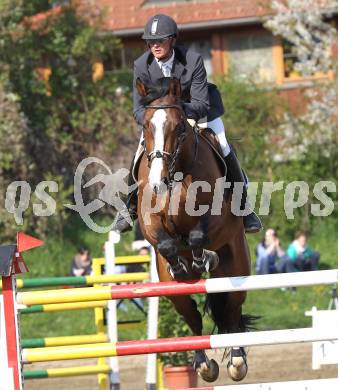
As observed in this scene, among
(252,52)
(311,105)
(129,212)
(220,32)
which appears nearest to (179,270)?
(129,212)

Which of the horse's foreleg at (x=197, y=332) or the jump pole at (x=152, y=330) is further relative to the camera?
the jump pole at (x=152, y=330)

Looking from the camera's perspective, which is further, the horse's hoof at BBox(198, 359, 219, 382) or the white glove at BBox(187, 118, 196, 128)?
the horse's hoof at BBox(198, 359, 219, 382)

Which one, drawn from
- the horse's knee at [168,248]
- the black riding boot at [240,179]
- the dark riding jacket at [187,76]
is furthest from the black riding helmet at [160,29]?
the horse's knee at [168,248]

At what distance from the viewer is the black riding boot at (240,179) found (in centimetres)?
707

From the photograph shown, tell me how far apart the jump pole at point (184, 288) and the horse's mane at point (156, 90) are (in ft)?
3.68

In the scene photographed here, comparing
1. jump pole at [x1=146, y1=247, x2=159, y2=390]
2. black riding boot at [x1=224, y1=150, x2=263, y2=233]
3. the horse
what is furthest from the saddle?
jump pole at [x1=146, y1=247, x2=159, y2=390]

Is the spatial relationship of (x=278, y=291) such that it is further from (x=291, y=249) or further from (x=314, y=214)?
(x=314, y=214)

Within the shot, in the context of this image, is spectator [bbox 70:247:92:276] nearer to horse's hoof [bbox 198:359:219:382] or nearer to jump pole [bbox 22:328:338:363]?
horse's hoof [bbox 198:359:219:382]

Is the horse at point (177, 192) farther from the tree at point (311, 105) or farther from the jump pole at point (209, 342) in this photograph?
the tree at point (311, 105)

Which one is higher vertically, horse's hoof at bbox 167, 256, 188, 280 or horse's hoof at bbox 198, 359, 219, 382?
horse's hoof at bbox 167, 256, 188, 280

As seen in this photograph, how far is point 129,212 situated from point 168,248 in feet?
2.99

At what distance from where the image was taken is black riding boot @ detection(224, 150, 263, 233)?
7074 millimetres

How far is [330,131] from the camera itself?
1828 centimetres

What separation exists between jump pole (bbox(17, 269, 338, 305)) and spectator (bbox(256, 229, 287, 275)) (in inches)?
345
